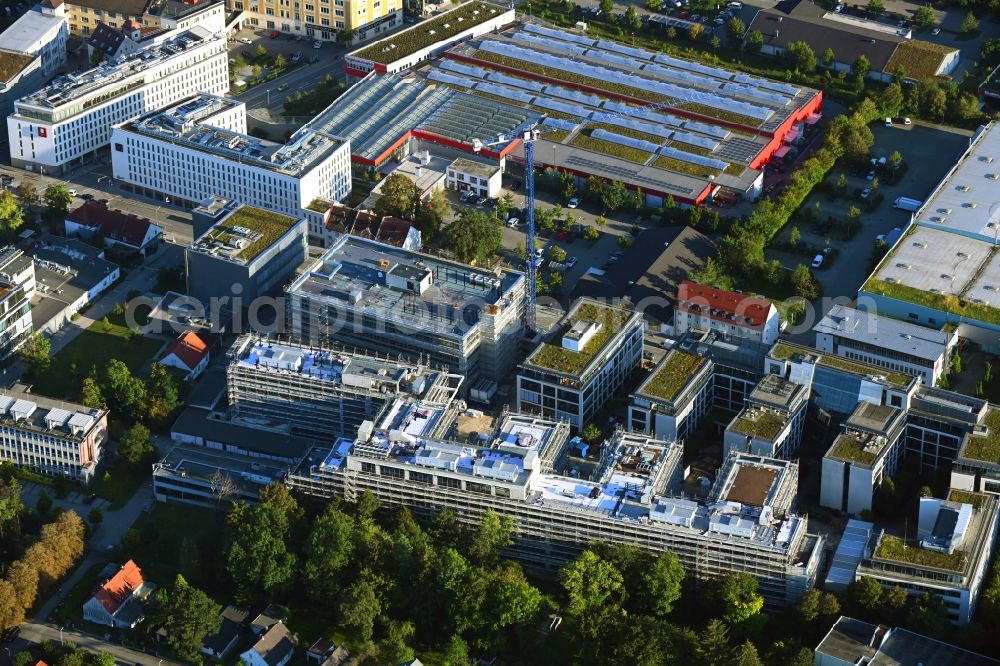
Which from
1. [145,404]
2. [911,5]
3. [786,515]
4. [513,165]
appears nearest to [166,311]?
[145,404]

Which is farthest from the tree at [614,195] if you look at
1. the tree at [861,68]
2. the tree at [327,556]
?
the tree at [327,556]

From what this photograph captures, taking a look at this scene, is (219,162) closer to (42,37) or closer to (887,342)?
(42,37)

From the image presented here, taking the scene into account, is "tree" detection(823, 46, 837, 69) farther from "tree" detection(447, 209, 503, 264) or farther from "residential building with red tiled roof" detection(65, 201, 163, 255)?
"residential building with red tiled roof" detection(65, 201, 163, 255)

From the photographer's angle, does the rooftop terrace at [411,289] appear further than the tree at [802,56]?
No

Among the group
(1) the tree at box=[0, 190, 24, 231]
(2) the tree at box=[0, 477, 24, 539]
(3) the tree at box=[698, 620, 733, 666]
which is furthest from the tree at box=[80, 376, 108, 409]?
(3) the tree at box=[698, 620, 733, 666]

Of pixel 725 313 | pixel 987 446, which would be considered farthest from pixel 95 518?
pixel 987 446

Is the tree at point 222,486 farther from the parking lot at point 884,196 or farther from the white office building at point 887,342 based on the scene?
the parking lot at point 884,196
